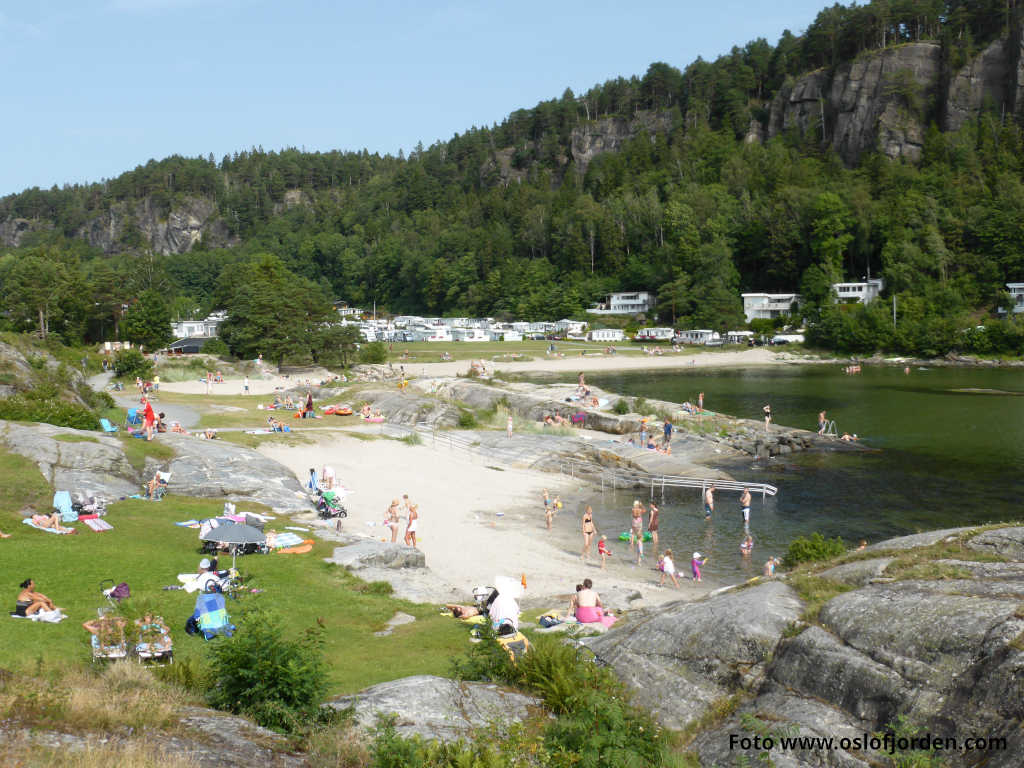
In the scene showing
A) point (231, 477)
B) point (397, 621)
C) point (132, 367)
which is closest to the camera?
Result: point (397, 621)

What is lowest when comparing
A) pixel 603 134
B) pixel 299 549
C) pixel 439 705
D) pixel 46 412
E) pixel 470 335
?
pixel 299 549

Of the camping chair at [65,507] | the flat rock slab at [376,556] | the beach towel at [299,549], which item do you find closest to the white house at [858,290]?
the flat rock slab at [376,556]

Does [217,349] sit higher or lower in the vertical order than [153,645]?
higher

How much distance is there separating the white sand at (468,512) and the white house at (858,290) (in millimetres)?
77751

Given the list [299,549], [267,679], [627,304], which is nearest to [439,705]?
[267,679]

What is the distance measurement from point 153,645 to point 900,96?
464 feet

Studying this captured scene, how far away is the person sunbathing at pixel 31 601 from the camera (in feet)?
34.6

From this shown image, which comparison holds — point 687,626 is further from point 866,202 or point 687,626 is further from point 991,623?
point 866,202

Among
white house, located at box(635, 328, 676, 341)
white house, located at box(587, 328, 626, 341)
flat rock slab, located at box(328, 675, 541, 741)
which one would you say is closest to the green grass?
flat rock slab, located at box(328, 675, 541, 741)

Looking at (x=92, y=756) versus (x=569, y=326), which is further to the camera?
(x=569, y=326)

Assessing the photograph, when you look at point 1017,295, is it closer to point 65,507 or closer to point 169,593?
point 65,507

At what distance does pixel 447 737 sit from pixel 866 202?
360ft

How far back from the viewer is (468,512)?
79.0 feet

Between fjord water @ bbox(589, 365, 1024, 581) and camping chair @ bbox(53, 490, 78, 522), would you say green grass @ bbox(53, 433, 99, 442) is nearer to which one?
camping chair @ bbox(53, 490, 78, 522)
